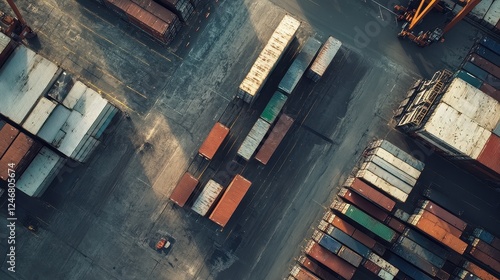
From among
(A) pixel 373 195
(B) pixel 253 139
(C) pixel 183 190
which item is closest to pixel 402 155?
(A) pixel 373 195

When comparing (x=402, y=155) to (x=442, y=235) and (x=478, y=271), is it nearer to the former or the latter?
(x=442, y=235)

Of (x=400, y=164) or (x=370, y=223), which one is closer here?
(x=400, y=164)

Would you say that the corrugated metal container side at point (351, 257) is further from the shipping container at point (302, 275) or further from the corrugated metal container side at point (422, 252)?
the corrugated metal container side at point (422, 252)

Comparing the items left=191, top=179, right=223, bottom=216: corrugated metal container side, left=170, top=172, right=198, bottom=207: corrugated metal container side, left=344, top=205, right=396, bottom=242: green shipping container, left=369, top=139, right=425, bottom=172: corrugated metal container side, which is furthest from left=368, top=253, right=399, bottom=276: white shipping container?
left=170, top=172, right=198, bottom=207: corrugated metal container side

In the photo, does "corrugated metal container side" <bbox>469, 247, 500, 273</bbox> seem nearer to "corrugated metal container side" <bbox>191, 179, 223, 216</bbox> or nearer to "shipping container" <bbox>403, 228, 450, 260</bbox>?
"shipping container" <bbox>403, 228, 450, 260</bbox>

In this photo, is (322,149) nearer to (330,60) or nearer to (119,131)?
(330,60)

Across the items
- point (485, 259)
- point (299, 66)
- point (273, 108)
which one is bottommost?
point (485, 259)
